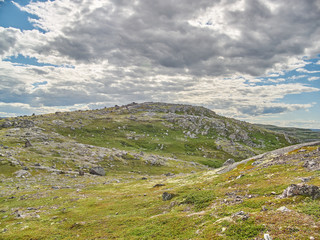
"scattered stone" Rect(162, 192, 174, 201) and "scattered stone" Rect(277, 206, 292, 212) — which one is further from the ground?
"scattered stone" Rect(277, 206, 292, 212)

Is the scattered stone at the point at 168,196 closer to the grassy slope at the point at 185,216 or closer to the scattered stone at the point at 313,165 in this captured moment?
the grassy slope at the point at 185,216

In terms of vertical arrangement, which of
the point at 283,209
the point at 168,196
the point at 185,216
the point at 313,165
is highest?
the point at 313,165

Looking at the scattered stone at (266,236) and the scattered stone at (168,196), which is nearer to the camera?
the scattered stone at (266,236)

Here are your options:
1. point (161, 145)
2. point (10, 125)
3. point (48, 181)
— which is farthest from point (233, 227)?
point (10, 125)

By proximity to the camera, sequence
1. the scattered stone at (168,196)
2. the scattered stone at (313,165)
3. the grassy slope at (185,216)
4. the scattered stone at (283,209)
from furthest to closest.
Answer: the scattered stone at (168,196) < the scattered stone at (313,165) < the scattered stone at (283,209) < the grassy slope at (185,216)

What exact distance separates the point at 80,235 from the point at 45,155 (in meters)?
94.8

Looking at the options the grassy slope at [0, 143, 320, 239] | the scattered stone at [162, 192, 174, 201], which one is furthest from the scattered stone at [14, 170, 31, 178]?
the scattered stone at [162, 192, 174, 201]

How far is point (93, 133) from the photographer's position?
196625mm

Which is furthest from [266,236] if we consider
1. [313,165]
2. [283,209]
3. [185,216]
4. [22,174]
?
[22,174]

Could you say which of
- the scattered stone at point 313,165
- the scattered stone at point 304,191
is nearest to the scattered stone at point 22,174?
the scattered stone at point 304,191

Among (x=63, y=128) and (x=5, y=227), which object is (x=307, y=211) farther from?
(x=63, y=128)

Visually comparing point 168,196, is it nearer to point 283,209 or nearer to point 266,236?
point 283,209

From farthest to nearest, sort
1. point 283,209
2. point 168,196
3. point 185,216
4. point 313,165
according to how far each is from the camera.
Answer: point 168,196 < point 313,165 < point 185,216 < point 283,209

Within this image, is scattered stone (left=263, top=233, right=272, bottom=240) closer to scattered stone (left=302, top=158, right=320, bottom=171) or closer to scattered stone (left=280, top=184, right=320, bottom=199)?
scattered stone (left=280, top=184, right=320, bottom=199)
